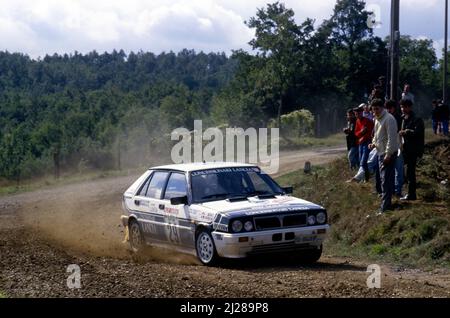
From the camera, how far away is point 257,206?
11219 mm

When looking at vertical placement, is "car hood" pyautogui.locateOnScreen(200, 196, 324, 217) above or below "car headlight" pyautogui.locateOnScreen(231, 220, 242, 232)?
above

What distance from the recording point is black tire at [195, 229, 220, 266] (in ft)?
36.6

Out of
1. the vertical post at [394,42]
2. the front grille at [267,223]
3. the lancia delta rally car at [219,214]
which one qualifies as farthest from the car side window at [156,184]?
the vertical post at [394,42]

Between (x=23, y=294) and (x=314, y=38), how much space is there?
36.4 m

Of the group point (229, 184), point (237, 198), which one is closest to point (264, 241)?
point (237, 198)

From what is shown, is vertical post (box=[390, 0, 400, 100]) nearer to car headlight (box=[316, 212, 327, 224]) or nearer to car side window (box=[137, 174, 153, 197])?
car side window (box=[137, 174, 153, 197])

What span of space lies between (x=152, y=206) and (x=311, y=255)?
2.82 m

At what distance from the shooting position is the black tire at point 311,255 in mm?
11438

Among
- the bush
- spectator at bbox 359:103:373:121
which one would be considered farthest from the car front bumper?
the bush

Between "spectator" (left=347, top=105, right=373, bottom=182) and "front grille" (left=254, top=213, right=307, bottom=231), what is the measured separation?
18.0 ft

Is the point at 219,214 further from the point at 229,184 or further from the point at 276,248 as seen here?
the point at 229,184

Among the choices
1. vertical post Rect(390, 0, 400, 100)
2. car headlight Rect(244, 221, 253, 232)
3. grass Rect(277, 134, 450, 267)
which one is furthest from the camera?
vertical post Rect(390, 0, 400, 100)

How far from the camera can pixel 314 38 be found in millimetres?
43219

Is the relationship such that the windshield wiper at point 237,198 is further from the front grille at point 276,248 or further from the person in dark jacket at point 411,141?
the person in dark jacket at point 411,141
